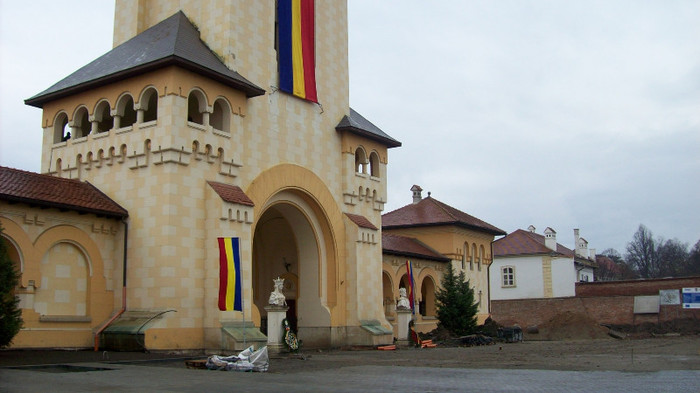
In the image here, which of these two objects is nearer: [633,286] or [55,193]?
[55,193]

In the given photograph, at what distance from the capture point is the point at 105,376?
14.8 meters

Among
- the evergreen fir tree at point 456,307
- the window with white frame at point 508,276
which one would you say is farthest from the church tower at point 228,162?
the window with white frame at point 508,276

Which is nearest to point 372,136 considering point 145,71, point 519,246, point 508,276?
point 145,71

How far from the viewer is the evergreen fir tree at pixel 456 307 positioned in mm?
37812

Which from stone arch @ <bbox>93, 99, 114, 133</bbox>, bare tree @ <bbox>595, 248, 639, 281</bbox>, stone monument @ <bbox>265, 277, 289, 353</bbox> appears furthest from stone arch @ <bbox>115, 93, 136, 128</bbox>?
bare tree @ <bbox>595, 248, 639, 281</bbox>

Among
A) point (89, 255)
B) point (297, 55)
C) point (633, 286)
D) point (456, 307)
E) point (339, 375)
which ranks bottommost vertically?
point (339, 375)

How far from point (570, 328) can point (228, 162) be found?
30.6m

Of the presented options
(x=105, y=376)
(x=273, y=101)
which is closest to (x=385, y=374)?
(x=105, y=376)

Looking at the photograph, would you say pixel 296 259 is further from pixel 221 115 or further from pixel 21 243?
pixel 21 243

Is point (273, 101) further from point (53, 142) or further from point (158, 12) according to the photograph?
point (53, 142)

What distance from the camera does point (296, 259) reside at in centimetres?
3150

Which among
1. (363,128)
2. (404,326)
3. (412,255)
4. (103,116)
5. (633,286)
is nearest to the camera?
(103,116)

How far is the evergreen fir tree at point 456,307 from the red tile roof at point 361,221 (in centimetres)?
856

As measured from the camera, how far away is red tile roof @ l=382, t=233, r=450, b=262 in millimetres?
37719
